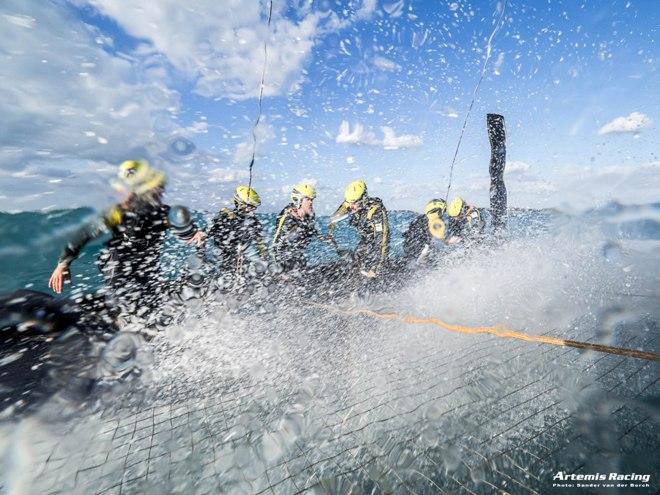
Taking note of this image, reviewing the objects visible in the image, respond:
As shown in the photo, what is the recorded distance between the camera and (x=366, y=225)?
7125 millimetres

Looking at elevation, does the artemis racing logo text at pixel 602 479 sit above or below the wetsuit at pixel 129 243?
below

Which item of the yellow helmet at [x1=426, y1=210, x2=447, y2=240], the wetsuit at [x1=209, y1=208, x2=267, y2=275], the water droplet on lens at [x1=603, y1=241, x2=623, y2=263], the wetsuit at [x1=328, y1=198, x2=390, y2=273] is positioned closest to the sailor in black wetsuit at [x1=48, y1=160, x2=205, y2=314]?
the wetsuit at [x1=209, y1=208, x2=267, y2=275]

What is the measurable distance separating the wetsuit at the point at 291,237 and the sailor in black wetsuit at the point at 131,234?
206cm

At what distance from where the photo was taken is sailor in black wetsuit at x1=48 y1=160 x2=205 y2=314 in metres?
4.39

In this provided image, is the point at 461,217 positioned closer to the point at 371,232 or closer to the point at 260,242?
the point at 371,232

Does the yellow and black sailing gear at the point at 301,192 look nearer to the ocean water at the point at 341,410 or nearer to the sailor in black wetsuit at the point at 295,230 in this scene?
the sailor in black wetsuit at the point at 295,230

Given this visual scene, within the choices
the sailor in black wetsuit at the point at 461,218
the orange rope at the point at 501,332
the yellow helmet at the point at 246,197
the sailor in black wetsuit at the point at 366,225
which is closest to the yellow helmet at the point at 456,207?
the sailor in black wetsuit at the point at 461,218

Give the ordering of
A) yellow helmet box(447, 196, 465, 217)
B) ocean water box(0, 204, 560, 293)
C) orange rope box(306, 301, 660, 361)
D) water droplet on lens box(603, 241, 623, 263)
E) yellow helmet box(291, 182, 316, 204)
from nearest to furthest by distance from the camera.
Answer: orange rope box(306, 301, 660, 361) → yellow helmet box(291, 182, 316, 204) → yellow helmet box(447, 196, 465, 217) → water droplet on lens box(603, 241, 623, 263) → ocean water box(0, 204, 560, 293)

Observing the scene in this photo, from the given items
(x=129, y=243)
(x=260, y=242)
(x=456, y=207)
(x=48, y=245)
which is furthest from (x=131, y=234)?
(x=48, y=245)

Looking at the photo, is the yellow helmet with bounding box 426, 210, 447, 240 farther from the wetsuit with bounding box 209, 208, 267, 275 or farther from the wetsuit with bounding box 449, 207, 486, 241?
the wetsuit with bounding box 209, 208, 267, 275

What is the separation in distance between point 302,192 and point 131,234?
3.06 meters

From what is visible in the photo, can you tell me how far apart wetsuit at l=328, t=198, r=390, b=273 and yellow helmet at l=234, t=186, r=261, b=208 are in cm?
179

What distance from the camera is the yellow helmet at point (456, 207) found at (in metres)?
9.38

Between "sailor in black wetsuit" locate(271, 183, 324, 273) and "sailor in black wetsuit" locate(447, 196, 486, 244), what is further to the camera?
"sailor in black wetsuit" locate(447, 196, 486, 244)
